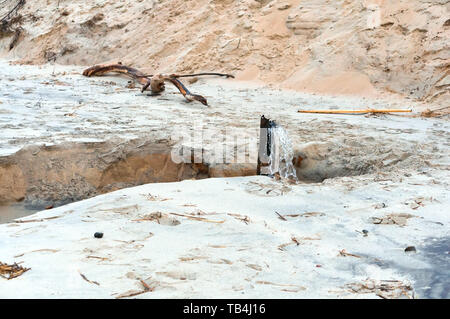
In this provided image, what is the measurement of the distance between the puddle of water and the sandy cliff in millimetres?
5346

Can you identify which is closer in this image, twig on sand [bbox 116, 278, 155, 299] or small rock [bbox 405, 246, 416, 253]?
twig on sand [bbox 116, 278, 155, 299]

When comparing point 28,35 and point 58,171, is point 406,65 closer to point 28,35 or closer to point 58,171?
point 58,171

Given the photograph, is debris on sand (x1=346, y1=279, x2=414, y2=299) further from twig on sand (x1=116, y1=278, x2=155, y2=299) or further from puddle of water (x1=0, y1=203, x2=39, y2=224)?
puddle of water (x1=0, y1=203, x2=39, y2=224)

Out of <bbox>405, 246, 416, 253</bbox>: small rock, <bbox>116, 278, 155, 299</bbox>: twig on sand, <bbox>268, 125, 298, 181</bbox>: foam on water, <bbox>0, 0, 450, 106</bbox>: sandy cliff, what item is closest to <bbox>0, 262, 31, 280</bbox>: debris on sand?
<bbox>116, 278, 155, 299</bbox>: twig on sand

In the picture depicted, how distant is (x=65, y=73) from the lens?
9453 millimetres

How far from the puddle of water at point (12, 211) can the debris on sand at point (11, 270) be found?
189 cm

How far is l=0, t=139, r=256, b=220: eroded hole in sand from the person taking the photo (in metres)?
3.46

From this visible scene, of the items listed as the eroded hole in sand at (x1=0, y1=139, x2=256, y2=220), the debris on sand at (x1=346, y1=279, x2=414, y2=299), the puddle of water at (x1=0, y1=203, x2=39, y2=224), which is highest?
the debris on sand at (x1=346, y1=279, x2=414, y2=299)

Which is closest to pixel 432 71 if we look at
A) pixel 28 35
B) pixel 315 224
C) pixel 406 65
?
pixel 406 65

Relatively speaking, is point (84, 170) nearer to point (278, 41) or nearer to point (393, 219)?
point (393, 219)

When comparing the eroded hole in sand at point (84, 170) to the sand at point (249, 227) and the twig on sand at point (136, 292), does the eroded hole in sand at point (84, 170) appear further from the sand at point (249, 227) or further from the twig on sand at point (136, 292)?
the twig on sand at point (136, 292)

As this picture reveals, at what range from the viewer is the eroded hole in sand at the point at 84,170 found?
3.46 m

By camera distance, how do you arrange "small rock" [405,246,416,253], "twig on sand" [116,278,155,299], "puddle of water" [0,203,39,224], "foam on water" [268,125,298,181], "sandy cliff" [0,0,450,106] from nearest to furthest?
1. "twig on sand" [116,278,155,299]
2. "small rock" [405,246,416,253]
3. "puddle of water" [0,203,39,224]
4. "foam on water" [268,125,298,181]
5. "sandy cliff" [0,0,450,106]
